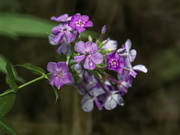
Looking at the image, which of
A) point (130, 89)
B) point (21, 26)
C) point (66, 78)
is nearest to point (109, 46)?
point (66, 78)

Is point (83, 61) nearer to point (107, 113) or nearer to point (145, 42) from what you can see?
point (107, 113)

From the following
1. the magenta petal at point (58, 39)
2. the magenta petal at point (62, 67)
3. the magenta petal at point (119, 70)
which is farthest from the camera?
the magenta petal at point (58, 39)

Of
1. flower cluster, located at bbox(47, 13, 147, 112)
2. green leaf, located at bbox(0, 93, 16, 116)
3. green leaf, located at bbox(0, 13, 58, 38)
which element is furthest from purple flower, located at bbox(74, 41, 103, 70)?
green leaf, located at bbox(0, 13, 58, 38)

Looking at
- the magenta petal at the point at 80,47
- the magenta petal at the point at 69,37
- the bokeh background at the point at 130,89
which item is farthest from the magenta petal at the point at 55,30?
the bokeh background at the point at 130,89

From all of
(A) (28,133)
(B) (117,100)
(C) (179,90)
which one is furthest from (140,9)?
(B) (117,100)

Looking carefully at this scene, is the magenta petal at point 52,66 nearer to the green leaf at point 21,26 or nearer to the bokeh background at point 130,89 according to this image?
the green leaf at point 21,26

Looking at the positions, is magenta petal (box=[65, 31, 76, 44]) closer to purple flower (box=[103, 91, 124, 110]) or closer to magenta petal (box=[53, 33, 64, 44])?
magenta petal (box=[53, 33, 64, 44])
